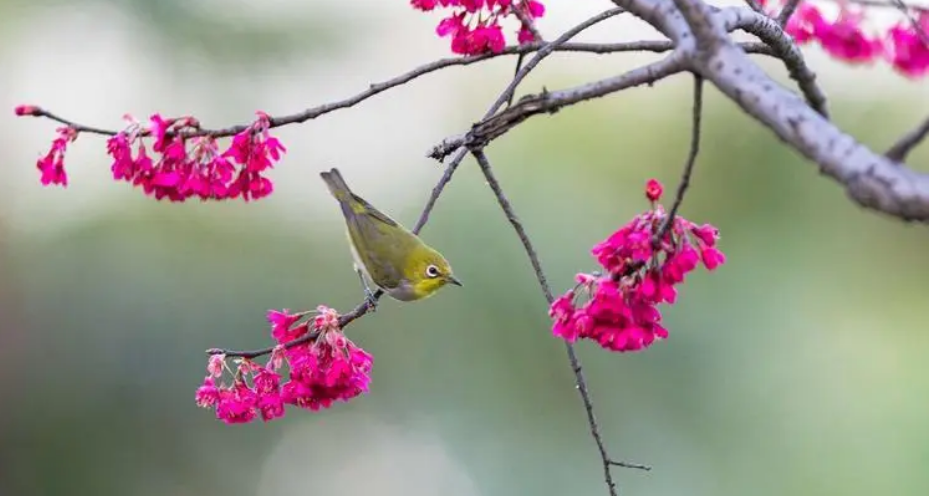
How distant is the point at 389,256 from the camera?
7.31 feet

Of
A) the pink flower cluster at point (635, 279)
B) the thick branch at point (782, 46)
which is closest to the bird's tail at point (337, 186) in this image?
the pink flower cluster at point (635, 279)

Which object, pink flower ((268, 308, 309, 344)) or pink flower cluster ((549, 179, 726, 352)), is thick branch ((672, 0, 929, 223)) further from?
pink flower ((268, 308, 309, 344))

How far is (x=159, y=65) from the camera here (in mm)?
5277

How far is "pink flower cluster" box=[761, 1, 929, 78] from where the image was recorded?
285 cm

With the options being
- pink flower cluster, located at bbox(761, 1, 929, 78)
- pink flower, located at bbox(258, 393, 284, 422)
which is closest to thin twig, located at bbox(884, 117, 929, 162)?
pink flower, located at bbox(258, 393, 284, 422)

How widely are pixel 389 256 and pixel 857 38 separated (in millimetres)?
1368

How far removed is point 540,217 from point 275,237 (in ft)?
3.77

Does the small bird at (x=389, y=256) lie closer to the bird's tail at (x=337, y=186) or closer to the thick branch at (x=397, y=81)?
the bird's tail at (x=337, y=186)

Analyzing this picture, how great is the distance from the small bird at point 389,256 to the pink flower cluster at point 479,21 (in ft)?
1.41

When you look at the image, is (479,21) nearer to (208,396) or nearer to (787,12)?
(787,12)

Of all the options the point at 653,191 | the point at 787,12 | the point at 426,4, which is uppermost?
the point at 426,4

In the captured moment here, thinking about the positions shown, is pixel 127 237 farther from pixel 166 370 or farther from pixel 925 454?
pixel 925 454

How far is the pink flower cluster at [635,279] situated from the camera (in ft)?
4.51

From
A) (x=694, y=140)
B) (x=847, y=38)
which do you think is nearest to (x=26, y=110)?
(x=694, y=140)
